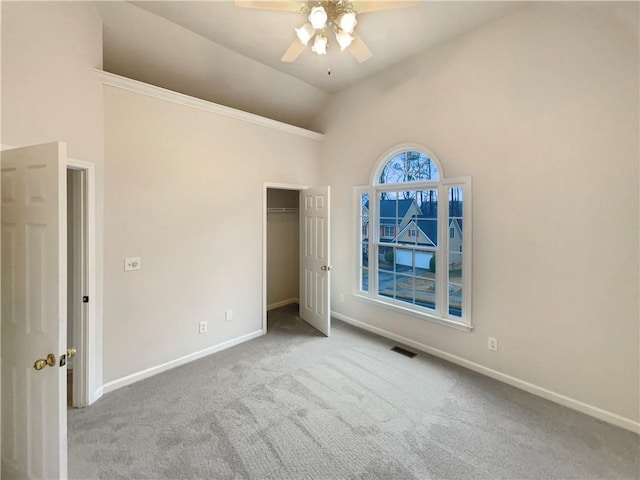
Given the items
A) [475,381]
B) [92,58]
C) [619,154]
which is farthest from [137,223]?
[619,154]

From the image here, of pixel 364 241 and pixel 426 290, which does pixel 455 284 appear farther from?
pixel 364 241

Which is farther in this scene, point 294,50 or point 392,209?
point 392,209

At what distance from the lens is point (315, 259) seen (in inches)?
158

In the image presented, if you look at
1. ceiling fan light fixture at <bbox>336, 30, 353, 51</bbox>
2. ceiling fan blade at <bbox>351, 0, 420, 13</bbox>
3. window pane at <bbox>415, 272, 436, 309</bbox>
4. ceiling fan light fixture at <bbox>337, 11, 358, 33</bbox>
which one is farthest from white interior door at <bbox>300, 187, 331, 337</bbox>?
ceiling fan blade at <bbox>351, 0, 420, 13</bbox>

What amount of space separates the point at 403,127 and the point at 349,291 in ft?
7.86

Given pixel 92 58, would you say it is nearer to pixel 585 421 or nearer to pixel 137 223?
pixel 137 223

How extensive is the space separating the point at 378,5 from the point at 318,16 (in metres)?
0.42

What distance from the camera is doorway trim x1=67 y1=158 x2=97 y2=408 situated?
2.29m

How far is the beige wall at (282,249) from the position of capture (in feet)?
16.1

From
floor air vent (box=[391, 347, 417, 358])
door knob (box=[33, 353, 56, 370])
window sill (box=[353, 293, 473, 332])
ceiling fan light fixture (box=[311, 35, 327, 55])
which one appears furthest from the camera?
floor air vent (box=[391, 347, 417, 358])

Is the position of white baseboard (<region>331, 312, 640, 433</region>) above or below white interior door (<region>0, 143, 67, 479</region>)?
below

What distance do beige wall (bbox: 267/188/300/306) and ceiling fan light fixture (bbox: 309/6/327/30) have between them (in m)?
3.09

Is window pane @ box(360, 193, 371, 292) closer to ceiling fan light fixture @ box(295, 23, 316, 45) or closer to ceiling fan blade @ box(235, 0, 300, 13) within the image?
ceiling fan light fixture @ box(295, 23, 316, 45)

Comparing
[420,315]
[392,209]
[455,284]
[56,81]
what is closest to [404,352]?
[420,315]
